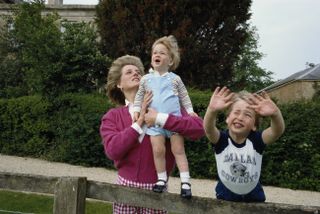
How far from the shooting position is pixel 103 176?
41.0 feet

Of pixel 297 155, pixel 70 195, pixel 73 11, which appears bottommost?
pixel 297 155

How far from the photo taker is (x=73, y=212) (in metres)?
2.87

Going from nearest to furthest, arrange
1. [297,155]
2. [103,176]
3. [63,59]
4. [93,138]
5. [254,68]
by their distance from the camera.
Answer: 1. [297,155]
2. [103,176]
3. [93,138]
4. [63,59]
5. [254,68]

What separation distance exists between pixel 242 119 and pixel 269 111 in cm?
24

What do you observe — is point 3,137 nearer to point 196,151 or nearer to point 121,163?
point 196,151

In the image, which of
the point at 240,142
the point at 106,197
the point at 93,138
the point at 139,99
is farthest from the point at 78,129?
the point at 240,142

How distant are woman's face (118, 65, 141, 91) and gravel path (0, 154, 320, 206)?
715 cm

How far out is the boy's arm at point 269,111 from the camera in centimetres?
258

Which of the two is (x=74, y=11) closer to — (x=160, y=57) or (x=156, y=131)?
(x=160, y=57)

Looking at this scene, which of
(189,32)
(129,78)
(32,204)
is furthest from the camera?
(189,32)

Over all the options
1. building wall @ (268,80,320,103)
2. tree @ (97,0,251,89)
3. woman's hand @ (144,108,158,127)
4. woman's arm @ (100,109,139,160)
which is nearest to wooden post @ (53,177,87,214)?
woman's arm @ (100,109,139,160)

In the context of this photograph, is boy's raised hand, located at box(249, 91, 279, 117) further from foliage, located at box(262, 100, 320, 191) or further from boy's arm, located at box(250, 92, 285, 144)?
foliage, located at box(262, 100, 320, 191)

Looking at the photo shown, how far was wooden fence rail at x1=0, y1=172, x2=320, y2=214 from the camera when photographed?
8.29ft

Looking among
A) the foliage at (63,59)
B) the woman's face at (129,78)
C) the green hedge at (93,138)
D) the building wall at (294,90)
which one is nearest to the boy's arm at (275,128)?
the woman's face at (129,78)
